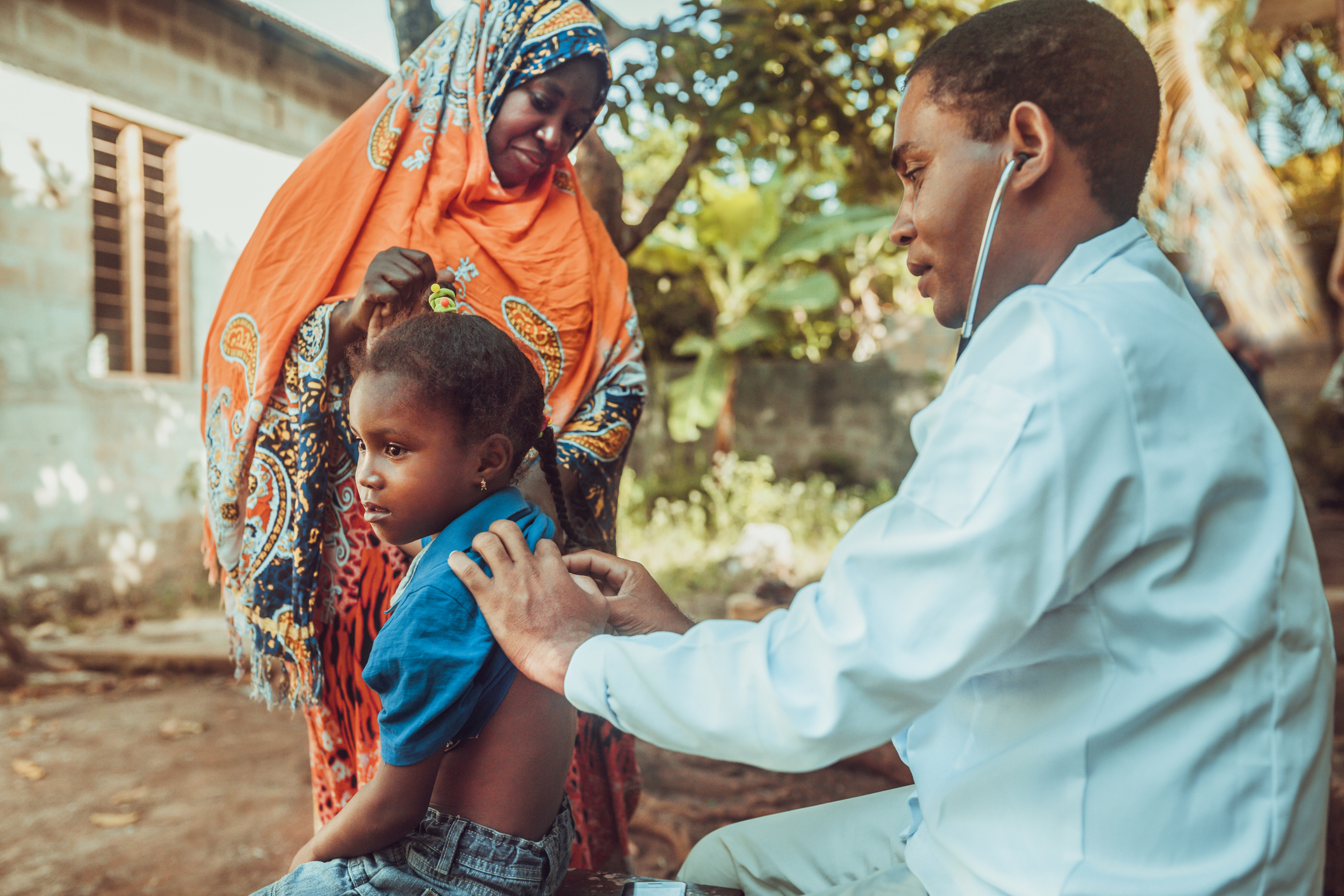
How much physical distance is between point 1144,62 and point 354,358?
1.51m

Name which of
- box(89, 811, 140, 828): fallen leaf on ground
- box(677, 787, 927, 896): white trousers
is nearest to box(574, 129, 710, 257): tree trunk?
box(677, 787, 927, 896): white trousers

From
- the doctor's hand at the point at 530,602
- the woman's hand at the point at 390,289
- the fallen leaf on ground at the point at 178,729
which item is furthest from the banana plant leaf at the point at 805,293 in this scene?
the doctor's hand at the point at 530,602

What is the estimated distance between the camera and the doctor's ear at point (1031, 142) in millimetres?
1121

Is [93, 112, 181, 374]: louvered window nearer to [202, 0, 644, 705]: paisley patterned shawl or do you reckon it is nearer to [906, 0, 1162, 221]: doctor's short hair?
[202, 0, 644, 705]: paisley patterned shawl

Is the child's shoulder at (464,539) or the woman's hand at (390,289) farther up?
the woman's hand at (390,289)

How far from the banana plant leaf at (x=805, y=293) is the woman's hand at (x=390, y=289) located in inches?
286

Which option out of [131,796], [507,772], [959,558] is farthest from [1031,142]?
[131,796]

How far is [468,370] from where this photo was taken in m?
1.44

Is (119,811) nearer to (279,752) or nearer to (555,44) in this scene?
(279,752)

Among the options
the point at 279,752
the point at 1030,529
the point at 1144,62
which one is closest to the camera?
the point at 1030,529

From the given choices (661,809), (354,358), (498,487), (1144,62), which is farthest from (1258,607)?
(661,809)

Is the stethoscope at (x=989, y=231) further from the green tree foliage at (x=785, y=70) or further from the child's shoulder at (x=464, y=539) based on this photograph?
the green tree foliage at (x=785, y=70)

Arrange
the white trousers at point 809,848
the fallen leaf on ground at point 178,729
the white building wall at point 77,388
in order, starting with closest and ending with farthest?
the white trousers at point 809,848, the fallen leaf on ground at point 178,729, the white building wall at point 77,388

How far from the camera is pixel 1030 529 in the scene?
0.90 meters
